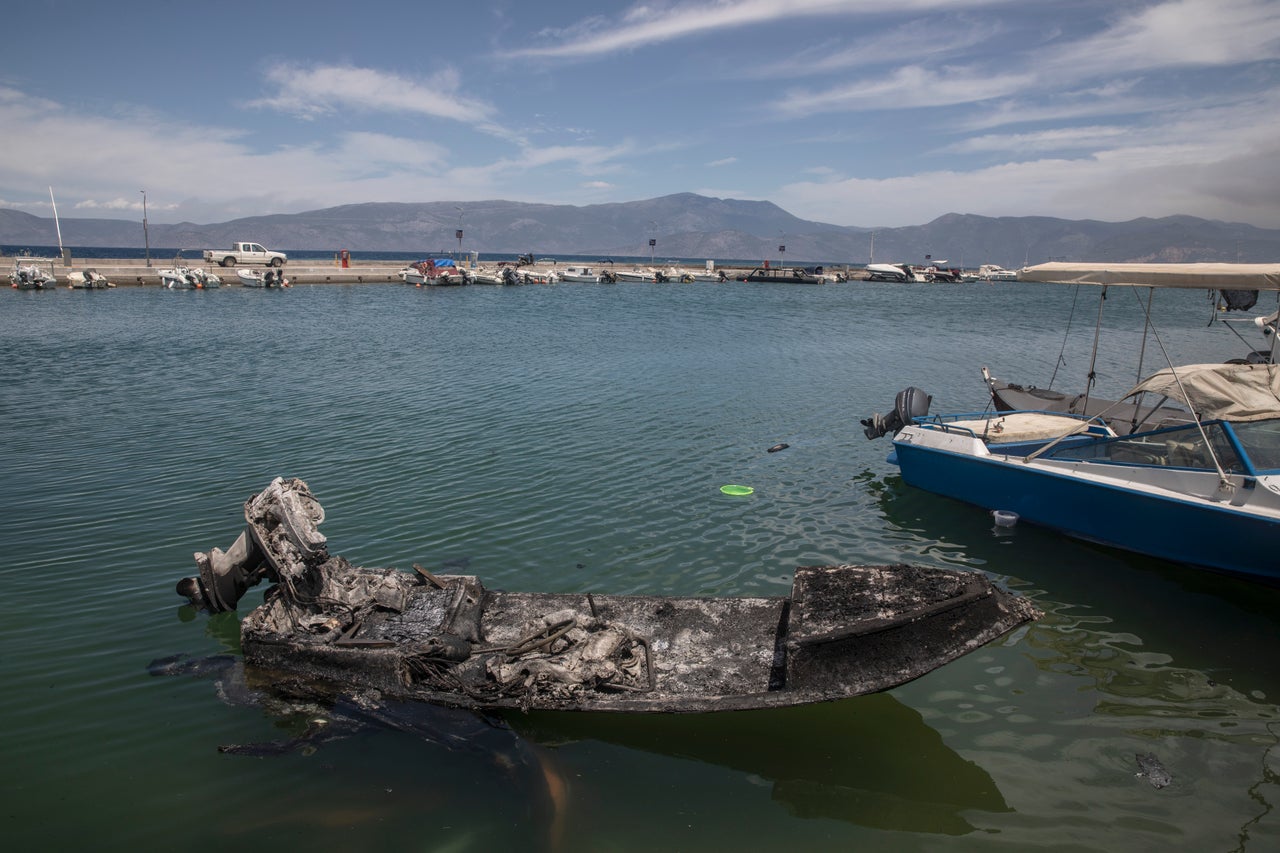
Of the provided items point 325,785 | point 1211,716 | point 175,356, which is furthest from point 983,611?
point 175,356

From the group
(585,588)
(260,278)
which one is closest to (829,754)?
(585,588)

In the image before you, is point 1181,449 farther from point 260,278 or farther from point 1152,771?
point 260,278

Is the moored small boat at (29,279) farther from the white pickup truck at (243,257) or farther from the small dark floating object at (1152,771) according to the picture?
the small dark floating object at (1152,771)

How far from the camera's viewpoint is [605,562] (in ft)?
36.1

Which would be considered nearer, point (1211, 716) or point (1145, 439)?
point (1211, 716)

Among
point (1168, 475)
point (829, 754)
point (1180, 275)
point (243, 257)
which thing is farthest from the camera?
point (243, 257)

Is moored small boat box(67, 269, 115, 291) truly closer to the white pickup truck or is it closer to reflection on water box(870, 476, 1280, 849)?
the white pickup truck

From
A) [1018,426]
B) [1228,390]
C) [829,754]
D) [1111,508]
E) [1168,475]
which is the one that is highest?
[1228,390]

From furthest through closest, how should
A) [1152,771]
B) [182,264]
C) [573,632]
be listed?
[182,264] → [573,632] → [1152,771]

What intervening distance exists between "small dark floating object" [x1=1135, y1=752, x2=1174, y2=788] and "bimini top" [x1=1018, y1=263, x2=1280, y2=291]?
7.62m

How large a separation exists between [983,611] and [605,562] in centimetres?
570

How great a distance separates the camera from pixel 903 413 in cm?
1570

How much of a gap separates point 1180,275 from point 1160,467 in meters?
3.30

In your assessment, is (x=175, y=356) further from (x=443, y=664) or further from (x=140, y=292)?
(x=140, y=292)
